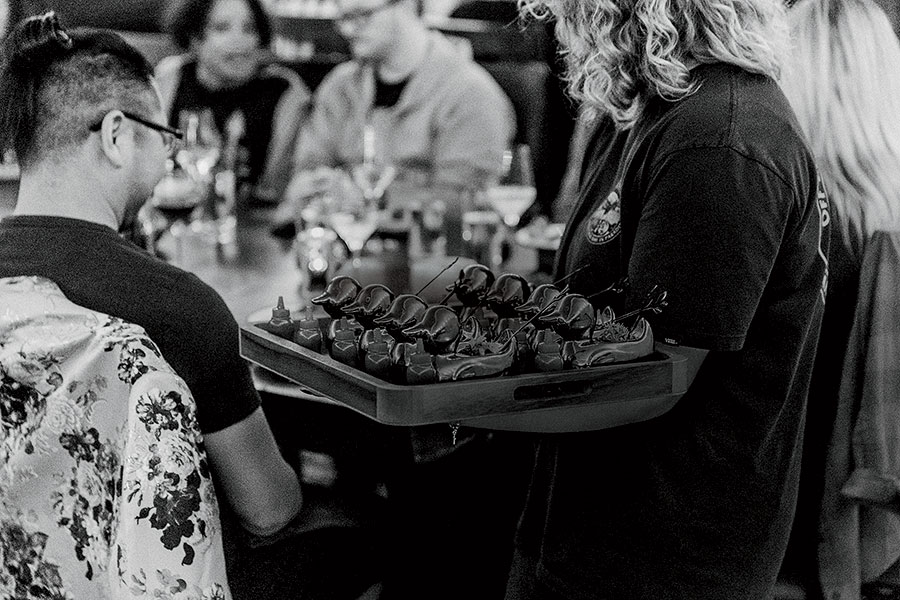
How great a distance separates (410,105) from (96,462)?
3879mm

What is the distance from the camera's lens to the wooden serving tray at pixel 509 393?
91cm

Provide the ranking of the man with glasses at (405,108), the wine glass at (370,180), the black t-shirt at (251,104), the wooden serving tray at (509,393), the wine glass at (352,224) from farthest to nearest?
the black t-shirt at (251,104), the man with glasses at (405,108), the wine glass at (370,180), the wine glass at (352,224), the wooden serving tray at (509,393)

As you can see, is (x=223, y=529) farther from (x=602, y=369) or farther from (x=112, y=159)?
(x=602, y=369)

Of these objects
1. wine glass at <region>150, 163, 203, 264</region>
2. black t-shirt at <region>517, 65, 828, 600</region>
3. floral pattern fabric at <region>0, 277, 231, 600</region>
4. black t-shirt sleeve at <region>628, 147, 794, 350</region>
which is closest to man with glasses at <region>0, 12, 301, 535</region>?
floral pattern fabric at <region>0, 277, 231, 600</region>

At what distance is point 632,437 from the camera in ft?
3.98

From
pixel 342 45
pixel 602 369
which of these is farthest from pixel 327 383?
pixel 342 45

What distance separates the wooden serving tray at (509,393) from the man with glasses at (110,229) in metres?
0.22

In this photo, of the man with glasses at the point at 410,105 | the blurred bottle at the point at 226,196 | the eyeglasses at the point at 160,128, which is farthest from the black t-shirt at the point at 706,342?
the man with glasses at the point at 410,105

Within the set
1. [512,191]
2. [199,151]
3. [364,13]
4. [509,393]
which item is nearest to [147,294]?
[509,393]

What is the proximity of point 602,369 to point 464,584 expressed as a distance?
1108 mm

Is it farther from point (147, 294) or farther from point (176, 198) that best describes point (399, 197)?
point (147, 294)

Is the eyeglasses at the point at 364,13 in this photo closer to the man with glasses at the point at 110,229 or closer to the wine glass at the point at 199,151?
the wine glass at the point at 199,151

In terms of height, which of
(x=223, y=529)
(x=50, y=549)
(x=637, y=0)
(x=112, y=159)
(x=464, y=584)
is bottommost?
(x=464, y=584)

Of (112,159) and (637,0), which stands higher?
(637,0)
